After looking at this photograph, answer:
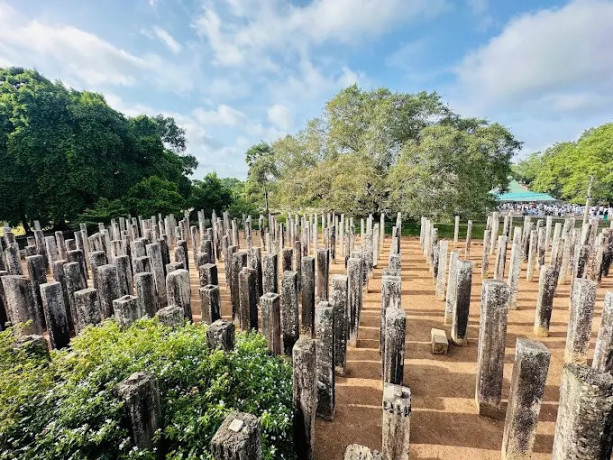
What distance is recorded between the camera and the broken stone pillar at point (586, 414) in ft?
7.73

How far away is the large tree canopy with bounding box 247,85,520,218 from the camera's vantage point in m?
16.5

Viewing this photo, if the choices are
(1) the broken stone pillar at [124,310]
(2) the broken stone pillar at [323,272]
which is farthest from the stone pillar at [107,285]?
(2) the broken stone pillar at [323,272]

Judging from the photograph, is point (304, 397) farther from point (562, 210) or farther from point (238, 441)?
point (562, 210)

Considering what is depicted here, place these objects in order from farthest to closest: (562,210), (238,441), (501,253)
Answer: (562,210) < (501,253) < (238,441)

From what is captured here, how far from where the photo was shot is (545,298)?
6.66 metres

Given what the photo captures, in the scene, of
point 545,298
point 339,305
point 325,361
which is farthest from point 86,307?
point 545,298

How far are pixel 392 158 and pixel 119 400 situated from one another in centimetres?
1920

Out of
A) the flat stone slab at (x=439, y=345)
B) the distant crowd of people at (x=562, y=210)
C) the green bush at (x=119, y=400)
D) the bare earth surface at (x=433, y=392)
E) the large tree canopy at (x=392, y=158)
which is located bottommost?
the bare earth surface at (x=433, y=392)

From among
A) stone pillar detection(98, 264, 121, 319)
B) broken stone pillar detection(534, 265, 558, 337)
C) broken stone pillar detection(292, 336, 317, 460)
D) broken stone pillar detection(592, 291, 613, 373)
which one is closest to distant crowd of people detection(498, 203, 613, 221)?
broken stone pillar detection(534, 265, 558, 337)

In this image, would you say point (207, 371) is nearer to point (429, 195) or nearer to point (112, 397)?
point (112, 397)

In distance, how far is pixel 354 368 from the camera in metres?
5.75

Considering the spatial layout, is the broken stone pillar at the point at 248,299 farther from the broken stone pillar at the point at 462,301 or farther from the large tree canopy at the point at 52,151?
the large tree canopy at the point at 52,151

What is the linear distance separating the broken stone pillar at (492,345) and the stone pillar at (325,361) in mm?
2204

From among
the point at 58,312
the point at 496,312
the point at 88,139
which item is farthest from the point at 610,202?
the point at 88,139
